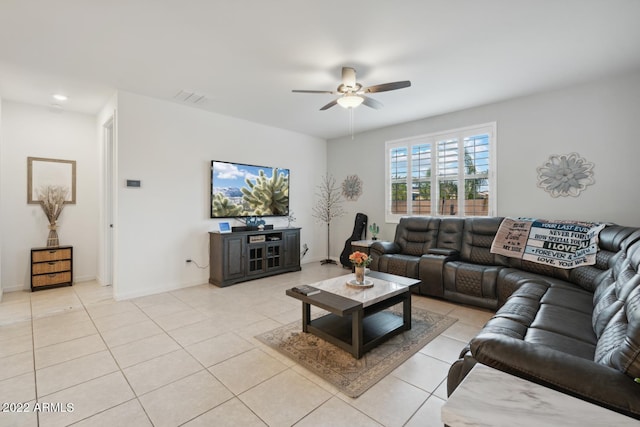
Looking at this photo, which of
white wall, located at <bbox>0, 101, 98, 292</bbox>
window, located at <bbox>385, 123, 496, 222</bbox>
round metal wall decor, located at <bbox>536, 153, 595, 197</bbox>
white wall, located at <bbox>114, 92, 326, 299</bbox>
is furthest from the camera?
window, located at <bbox>385, 123, 496, 222</bbox>

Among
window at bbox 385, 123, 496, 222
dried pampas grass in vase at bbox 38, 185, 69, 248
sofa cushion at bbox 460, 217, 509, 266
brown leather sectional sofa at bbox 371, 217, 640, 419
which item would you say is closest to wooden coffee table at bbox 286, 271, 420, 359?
brown leather sectional sofa at bbox 371, 217, 640, 419

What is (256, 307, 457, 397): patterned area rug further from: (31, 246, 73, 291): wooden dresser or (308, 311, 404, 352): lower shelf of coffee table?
(31, 246, 73, 291): wooden dresser

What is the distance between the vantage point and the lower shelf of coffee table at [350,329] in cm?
241

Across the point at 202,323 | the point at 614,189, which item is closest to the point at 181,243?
the point at 202,323

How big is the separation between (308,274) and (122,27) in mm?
3964

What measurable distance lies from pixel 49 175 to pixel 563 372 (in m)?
5.95

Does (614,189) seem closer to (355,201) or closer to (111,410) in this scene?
(355,201)

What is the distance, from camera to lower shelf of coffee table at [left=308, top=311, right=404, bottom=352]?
2408 millimetres

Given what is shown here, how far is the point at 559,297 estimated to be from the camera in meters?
2.37

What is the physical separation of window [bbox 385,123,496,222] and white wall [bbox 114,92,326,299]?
2590mm

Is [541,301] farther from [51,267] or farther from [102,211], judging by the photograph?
[51,267]

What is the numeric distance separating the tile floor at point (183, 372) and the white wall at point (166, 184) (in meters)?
0.68

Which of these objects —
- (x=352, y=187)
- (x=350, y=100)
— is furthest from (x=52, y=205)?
(x=352, y=187)

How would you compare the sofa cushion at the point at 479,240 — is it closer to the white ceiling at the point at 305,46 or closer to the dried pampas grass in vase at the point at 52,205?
the white ceiling at the point at 305,46
